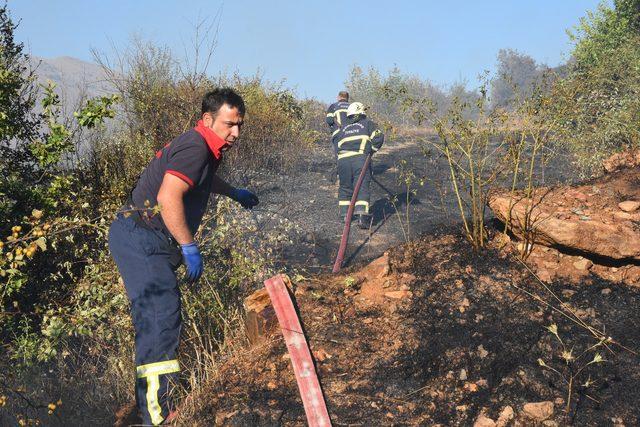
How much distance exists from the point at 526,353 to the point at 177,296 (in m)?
1.95

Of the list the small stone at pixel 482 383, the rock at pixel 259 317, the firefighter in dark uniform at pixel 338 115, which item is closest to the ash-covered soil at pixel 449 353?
the small stone at pixel 482 383

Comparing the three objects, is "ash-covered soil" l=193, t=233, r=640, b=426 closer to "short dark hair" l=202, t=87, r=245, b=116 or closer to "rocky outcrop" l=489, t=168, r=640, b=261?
"rocky outcrop" l=489, t=168, r=640, b=261

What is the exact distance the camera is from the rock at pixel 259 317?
12.1ft

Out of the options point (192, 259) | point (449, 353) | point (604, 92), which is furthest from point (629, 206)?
point (604, 92)

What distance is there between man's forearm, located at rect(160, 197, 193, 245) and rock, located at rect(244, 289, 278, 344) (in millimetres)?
916

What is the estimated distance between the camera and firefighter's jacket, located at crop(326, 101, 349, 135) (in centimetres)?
958

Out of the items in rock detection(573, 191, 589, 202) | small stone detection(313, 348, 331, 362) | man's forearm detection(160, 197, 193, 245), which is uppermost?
man's forearm detection(160, 197, 193, 245)

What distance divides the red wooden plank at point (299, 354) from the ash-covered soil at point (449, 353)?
65 millimetres

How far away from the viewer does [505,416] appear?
105 inches

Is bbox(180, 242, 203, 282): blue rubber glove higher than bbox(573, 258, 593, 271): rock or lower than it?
higher

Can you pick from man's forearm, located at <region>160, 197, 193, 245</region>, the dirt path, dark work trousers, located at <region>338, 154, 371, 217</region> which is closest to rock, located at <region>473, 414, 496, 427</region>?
man's forearm, located at <region>160, 197, 193, 245</region>

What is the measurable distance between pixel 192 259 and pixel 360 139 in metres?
5.17

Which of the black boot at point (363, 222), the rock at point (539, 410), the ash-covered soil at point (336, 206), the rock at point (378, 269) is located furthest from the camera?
the black boot at point (363, 222)

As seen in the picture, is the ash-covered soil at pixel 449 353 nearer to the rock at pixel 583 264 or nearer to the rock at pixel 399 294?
the rock at pixel 399 294
